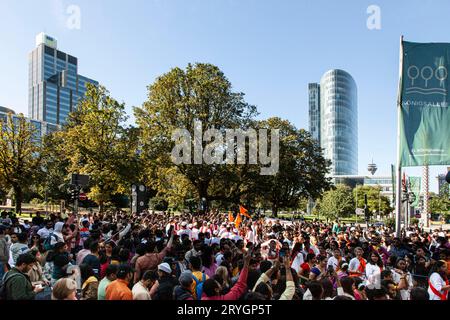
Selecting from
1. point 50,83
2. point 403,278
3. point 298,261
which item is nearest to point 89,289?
point 298,261

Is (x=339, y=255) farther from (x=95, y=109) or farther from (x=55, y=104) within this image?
(x=55, y=104)

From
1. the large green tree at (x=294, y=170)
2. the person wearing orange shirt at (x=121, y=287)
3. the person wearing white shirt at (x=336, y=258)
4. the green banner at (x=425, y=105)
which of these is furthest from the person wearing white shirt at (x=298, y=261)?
the large green tree at (x=294, y=170)

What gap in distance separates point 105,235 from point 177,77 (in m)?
25.1

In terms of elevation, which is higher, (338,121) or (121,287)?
(338,121)

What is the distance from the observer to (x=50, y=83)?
179 meters

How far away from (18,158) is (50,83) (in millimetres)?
160773

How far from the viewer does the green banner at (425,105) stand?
12.8 m

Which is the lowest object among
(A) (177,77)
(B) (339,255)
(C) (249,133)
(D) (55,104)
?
(B) (339,255)

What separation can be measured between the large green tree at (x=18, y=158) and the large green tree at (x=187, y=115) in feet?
39.6

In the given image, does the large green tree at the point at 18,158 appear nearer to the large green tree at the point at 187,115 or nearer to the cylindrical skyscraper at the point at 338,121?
the large green tree at the point at 187,115

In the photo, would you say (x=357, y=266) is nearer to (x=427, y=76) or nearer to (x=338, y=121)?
(x=427, y=76)

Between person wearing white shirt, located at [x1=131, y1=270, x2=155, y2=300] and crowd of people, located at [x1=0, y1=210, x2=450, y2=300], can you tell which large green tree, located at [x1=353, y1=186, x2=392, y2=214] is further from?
person wearing white shirt, located at [x1=131, y1=270, x2=155, y2=300]
